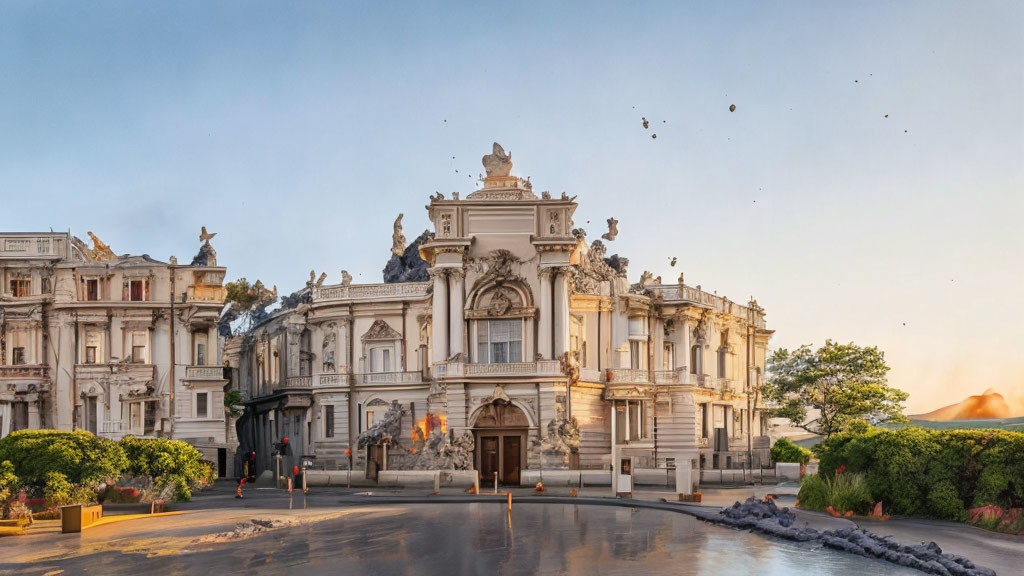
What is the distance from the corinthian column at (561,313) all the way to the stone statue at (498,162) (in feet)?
24.2

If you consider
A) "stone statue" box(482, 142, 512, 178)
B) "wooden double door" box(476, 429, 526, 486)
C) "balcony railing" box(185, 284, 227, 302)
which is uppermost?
"stone statue" box(482, 142, 512, 178)

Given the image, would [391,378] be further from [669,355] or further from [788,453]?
[788,453]

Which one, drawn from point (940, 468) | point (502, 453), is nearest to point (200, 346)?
point (502, 453)

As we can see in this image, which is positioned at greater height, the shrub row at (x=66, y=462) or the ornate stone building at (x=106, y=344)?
the ornate stone building at (x=106, y=344)

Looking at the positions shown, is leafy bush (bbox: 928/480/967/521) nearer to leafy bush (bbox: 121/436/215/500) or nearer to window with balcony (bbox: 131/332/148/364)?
leafy bush (bbox: 121/436/215/500)

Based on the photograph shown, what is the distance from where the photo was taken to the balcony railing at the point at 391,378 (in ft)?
242

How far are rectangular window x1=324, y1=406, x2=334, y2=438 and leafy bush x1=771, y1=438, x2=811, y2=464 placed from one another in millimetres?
29974

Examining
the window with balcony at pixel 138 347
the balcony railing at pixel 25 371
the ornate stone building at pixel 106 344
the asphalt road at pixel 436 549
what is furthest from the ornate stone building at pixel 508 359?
the asphalt road at pixel 436 549

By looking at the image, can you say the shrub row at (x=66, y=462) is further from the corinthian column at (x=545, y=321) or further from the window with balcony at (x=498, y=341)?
the corinthian column at (x=545, y=321)

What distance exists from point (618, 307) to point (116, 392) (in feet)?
99.5

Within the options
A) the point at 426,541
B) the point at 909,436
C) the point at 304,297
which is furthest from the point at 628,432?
the point at 426,541

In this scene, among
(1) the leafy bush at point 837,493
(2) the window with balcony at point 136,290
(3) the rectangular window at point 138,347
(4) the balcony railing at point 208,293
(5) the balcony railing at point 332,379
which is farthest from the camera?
(5) the balcony railing at point 332,379

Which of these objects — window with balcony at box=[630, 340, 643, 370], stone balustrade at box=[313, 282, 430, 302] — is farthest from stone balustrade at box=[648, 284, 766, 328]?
stone balustrade at box=[313, 282, 430, 302]

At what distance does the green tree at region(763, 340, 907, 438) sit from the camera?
7556 centimetres
